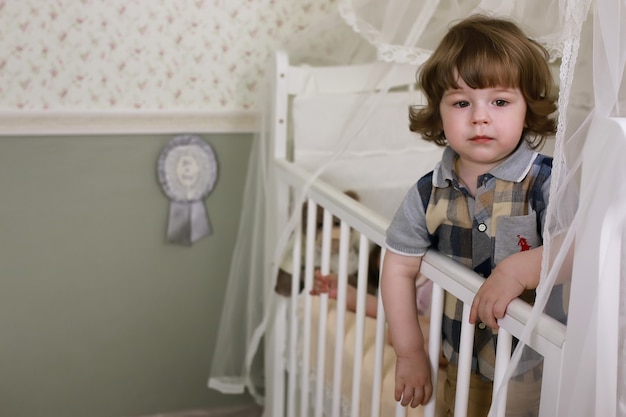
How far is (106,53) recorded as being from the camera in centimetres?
201

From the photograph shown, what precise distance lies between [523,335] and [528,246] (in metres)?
0.23

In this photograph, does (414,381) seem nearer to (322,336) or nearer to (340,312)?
(340,312)

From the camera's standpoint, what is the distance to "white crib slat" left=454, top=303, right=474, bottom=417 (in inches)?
40.9

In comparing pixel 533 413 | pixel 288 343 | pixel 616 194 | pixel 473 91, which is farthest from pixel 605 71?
pixel 288 343

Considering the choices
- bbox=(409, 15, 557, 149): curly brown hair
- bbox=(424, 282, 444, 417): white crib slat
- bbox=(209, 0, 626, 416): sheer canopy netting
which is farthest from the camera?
bbox=(424, 282, 444, 417): white crib slat

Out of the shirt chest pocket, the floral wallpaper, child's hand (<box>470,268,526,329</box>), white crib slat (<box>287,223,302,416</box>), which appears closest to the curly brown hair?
the shirt chest pocket

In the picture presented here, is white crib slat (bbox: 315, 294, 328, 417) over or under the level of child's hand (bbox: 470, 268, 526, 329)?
under

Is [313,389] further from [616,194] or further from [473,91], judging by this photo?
[616,194]

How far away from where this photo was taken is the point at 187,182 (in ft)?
7.09

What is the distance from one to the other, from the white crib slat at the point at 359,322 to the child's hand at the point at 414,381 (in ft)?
0.70

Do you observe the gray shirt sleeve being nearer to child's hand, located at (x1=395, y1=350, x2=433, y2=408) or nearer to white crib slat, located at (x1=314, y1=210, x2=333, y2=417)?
child's hand, located at (x1=395, y1=350, x2=433, y2=408)

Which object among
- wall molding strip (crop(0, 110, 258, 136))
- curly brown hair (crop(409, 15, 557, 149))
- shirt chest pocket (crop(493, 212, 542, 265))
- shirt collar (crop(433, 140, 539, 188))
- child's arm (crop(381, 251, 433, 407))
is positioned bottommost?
child's arm (crop(381, 251, 433, 407))

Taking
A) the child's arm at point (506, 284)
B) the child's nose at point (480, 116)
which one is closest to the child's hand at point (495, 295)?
the child's arm at point (506, 284)

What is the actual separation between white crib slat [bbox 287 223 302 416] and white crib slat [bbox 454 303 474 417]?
817mm
